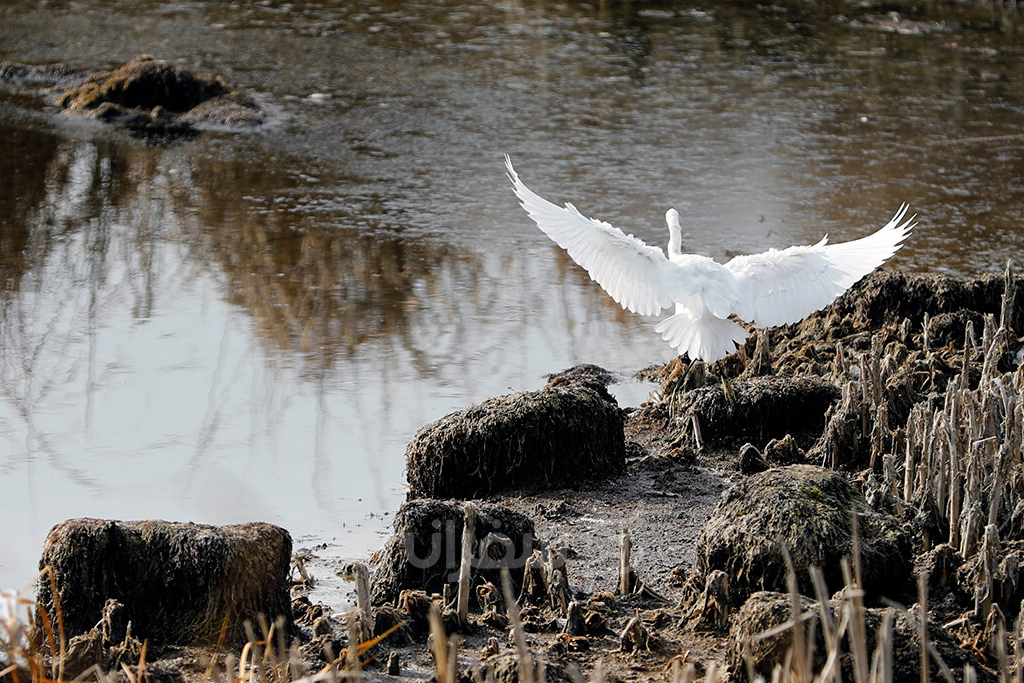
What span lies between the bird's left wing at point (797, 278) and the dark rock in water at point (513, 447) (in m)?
0.92

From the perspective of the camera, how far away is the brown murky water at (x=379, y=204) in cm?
561

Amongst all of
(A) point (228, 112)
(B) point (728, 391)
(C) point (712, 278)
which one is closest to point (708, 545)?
(B) point (728, 391)

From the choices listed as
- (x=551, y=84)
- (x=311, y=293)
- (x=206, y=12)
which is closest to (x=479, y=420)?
(x=311, y=293)

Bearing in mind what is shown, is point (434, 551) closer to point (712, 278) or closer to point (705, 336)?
point (705, 336)

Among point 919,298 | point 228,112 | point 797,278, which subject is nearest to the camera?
point 797,278

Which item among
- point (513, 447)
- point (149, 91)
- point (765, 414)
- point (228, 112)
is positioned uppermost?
point (149, 91)

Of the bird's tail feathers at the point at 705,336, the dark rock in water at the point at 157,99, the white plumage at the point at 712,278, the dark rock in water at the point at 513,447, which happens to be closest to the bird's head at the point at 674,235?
the white plumage at the point at 712,278

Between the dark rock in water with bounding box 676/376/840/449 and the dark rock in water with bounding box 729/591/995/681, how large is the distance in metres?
1.96

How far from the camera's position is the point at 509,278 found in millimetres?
7805

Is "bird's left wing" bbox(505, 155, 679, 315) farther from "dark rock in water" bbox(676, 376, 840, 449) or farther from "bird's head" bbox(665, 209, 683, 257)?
"dark rock in water" bbox(676, 376, 840, 449)

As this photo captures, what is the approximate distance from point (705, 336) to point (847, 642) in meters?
2.20

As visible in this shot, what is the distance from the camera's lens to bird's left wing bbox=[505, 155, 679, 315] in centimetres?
564

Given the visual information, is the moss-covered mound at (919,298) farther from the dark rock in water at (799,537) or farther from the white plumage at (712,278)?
the dark rock in water at (799,537)

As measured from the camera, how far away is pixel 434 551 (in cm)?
419
